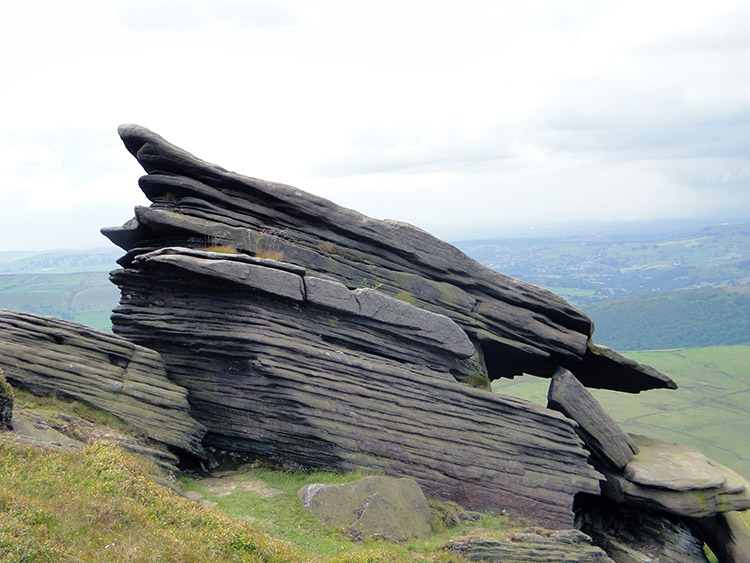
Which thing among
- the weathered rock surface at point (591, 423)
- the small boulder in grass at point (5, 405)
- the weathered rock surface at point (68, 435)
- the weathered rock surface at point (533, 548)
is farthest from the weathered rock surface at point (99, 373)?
Result: the weathered rock surface at point (591, 423)

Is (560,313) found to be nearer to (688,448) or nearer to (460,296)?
(460,296)

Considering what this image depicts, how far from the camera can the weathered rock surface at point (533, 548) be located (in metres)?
19.8

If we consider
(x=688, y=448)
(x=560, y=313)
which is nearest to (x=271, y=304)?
(x=560, y=313)

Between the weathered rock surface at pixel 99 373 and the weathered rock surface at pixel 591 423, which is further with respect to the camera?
the weathered rock surface at pixel 591 423

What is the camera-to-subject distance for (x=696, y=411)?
15750 cm

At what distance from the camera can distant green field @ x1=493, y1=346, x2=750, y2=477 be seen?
13112 cm

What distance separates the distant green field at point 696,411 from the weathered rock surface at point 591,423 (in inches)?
4065

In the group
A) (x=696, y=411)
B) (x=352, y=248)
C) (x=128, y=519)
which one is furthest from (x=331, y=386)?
(x=696, y=411)

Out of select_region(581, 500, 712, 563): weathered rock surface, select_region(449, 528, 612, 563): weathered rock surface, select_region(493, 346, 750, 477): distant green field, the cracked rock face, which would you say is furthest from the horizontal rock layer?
select_region(493, 346, 750, 477): distant green field

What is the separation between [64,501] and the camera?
13414 millimetres

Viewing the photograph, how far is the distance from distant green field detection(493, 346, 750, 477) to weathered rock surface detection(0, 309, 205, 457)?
124 meters

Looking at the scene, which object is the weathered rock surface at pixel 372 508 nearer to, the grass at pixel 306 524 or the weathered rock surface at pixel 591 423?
the grass at pixel 306 524

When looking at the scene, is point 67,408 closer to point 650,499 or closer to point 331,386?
point 331,386

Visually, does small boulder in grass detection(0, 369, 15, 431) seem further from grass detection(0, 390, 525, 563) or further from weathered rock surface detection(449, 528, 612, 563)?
weathered rock surface detection(449, 528, 612, 563)
